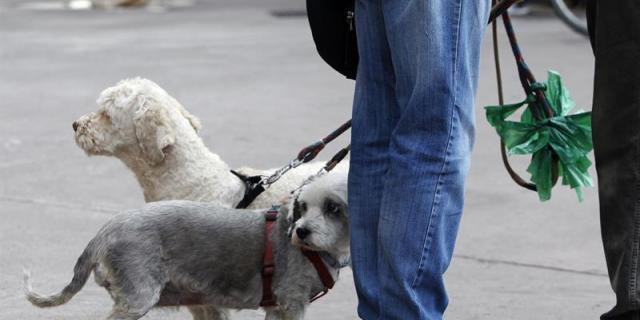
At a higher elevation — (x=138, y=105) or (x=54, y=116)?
(x=138, y=105)

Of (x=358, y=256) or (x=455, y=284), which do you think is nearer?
(x=358, y=256)

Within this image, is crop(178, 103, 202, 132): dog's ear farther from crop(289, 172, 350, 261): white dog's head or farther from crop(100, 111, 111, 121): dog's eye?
crop(289, 172, 350, 261): white dog's head

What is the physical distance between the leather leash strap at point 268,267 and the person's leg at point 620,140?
1107mm

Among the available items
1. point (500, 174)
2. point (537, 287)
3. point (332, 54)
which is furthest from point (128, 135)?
point (500, 174)

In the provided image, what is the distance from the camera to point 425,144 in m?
3.54

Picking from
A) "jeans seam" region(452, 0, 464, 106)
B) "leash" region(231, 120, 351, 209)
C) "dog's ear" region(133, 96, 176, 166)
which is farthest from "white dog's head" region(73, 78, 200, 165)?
"jeans seam" region(452, 0, 464, 106)

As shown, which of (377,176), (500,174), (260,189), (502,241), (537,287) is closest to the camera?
(377,176)

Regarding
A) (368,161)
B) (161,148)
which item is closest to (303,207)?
(368,161)

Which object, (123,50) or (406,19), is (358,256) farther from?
(123,50)

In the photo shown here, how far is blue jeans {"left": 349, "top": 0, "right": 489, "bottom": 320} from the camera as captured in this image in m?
3.49

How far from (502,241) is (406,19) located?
2829mm

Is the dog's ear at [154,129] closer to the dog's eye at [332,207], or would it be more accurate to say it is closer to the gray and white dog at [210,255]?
the gray and white dog at [210,255]

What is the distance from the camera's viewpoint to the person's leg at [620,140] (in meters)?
3.60

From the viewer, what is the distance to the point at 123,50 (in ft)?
42.9
